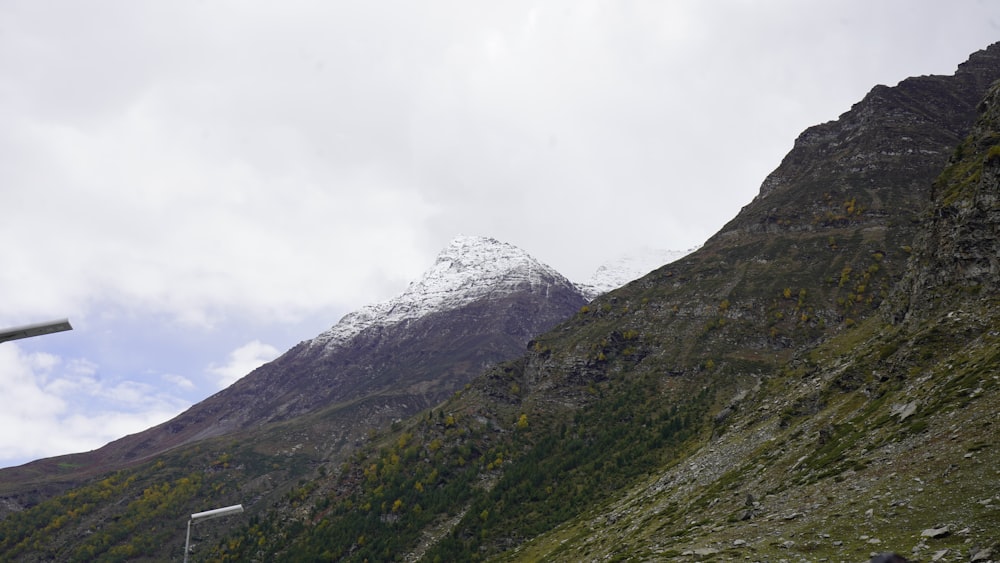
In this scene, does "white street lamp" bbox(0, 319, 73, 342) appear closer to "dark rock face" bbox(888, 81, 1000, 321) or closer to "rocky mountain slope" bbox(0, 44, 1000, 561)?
"rocky mountain slope" bbox(0, 44, 1000, 561)

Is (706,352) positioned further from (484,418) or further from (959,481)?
(959,481)

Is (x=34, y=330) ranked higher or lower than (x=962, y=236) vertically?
higher

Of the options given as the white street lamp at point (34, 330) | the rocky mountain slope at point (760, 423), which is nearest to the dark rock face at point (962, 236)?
the rocky mountain slope at point (760, 423)

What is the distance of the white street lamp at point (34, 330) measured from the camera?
13234mm

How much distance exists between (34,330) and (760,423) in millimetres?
87663

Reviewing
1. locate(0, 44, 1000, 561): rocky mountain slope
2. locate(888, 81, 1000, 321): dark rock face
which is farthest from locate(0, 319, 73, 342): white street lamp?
locate(888, 81, 1000, 321): dark rock face

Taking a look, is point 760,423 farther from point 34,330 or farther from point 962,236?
point 34,330

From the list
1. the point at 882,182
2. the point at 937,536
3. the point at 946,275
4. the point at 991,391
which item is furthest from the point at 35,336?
the point at 882,182

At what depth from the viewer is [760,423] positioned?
82250 millimetres

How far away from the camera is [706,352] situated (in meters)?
152

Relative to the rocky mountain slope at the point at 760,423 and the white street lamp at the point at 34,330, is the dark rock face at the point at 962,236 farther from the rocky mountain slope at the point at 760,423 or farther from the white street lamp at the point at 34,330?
the white street lamp at the point at 34,330

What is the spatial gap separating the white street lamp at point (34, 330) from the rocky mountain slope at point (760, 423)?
105 ft

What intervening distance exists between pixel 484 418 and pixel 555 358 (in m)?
32.1

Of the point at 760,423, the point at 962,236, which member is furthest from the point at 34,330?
the point at 962,236
